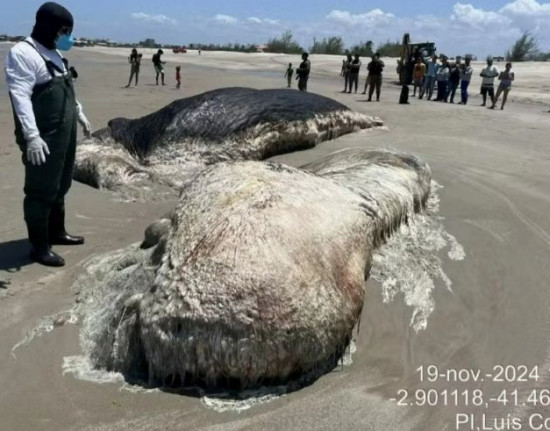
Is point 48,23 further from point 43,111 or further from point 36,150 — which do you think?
point 36,150

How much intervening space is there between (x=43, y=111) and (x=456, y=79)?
1479cm

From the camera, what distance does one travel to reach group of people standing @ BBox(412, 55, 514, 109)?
51.2 feet

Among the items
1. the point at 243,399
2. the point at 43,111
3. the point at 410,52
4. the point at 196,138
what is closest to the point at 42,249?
→ the point at 43,111

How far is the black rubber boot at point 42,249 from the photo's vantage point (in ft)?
13.9

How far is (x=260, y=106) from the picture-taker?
25.2 ft

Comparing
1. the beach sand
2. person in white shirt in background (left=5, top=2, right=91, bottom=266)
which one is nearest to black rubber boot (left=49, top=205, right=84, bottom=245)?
the beach sand

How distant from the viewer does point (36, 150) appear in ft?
12.5

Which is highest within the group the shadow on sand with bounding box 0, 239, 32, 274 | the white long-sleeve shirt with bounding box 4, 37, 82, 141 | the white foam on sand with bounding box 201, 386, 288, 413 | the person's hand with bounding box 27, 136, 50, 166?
the white long-sleeve shirt with bounding box 4, 37, 82, 141

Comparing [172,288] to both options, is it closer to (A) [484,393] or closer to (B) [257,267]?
(B) [257,267]

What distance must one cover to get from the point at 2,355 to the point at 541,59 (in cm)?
4157

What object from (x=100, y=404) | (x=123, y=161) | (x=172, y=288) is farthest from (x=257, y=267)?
(x=123, y=161)

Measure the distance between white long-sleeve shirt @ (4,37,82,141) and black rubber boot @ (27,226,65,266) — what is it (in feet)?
2.44

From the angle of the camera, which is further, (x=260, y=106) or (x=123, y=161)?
(x=260, y=106)

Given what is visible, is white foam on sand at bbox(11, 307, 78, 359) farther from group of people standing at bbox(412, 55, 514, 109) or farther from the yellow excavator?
the yellow excavator
